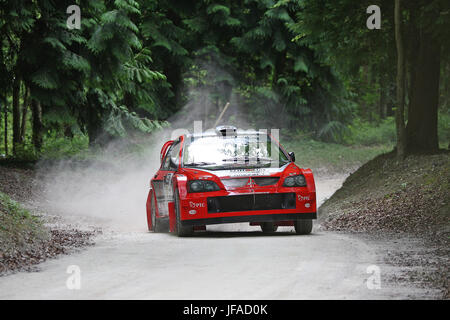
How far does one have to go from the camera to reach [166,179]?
14016mm

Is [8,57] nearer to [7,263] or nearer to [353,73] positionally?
[353,73]

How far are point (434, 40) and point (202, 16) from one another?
64.6 ft

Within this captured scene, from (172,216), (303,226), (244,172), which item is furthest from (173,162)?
(303,226)

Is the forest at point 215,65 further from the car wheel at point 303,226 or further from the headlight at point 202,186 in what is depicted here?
the headlight at point 202,186

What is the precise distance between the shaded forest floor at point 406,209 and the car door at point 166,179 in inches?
130

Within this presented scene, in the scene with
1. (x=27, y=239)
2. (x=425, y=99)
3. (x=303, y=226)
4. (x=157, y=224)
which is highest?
(x=425, y=99)

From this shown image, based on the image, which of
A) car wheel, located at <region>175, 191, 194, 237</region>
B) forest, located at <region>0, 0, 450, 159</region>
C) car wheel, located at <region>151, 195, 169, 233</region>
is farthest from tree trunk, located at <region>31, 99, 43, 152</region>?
car wheel, located at <region>175, 191, 194, 237</region>

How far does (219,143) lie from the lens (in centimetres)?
1405

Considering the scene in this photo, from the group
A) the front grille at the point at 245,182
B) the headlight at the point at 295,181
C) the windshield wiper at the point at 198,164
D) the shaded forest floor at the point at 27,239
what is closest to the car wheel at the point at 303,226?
the headlight at the point at 295,181

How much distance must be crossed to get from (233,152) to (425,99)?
9.13 m

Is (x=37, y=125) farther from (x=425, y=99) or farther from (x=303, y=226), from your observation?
(x=303, y=226)

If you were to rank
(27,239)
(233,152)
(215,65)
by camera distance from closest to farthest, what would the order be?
(27,239) → (233,152) → (215,65)

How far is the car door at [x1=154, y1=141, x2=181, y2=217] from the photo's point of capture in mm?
13656

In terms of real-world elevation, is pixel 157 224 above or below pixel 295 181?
below
